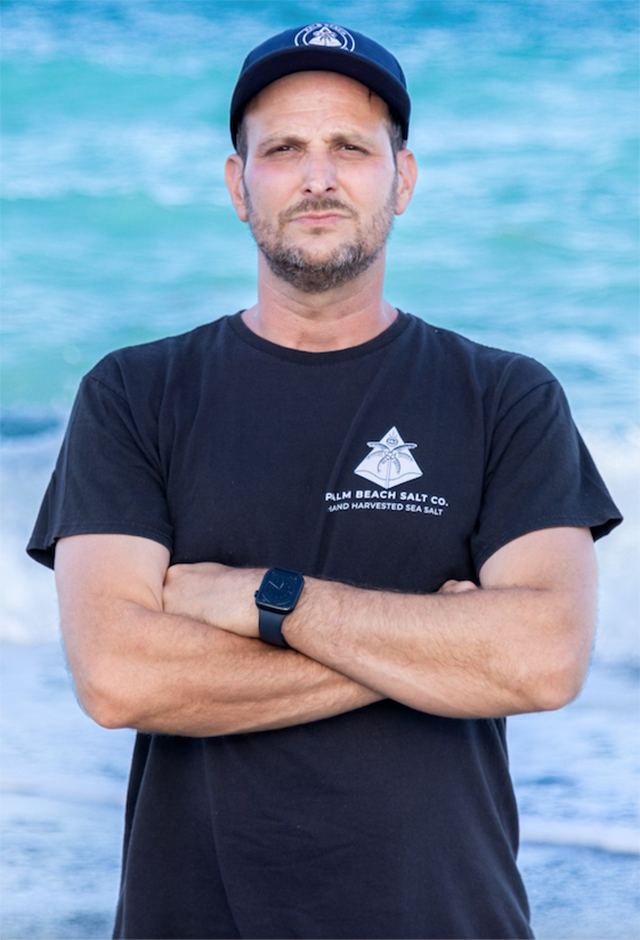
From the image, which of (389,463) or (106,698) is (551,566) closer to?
(389,463)

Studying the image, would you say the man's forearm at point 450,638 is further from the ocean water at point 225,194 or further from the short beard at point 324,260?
the ocean water at point 225,194

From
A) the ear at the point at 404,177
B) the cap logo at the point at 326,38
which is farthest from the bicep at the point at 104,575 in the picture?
the cap logo at the point at 326,38

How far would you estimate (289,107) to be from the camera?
1.99 meters

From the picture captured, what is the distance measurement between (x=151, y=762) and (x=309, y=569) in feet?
1.37

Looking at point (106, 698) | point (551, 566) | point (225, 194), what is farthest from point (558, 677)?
point (225, 194)

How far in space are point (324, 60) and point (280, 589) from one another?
3.25 ft

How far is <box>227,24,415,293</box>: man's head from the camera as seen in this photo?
75.7 inches

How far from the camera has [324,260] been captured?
193 centimetres

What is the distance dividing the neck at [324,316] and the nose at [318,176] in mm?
175

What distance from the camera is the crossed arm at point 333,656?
1.63 metres

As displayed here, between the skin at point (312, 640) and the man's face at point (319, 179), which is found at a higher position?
the man's face at point (319, 179)

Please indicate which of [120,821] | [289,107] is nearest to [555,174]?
[289,107]

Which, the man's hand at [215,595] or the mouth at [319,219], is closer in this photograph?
the man's hand at [215,595]

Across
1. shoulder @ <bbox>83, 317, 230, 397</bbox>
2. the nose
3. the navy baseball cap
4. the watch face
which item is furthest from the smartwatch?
the navy baseball cap
